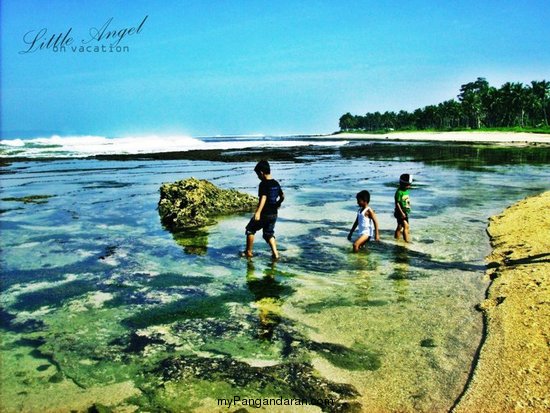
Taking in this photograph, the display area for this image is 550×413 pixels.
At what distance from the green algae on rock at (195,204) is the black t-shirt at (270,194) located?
Result: 346 cm

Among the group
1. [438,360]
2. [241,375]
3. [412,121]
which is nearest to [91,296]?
[241,375]

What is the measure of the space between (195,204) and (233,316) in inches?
254

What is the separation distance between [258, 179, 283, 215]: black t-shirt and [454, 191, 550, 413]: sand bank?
3.52m

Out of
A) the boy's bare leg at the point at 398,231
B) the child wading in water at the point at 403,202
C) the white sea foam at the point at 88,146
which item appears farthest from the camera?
the white sea foam at the point at 88,146

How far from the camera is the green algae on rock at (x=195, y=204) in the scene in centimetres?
1071

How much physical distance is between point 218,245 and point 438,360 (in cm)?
529

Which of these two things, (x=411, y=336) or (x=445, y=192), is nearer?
(x=411, y=336)

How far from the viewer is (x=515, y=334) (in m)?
4.25

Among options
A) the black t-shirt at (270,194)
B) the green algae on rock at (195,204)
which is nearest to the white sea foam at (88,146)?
the green algae on rock at (195,204)

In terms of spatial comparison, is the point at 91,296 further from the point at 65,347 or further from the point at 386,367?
the point at 386,367

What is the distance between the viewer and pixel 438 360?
3932 mm

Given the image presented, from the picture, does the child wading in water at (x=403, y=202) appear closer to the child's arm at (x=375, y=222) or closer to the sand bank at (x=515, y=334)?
the child's arm at (x=375, y=222)

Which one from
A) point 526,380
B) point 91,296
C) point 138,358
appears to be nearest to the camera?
point 526,380

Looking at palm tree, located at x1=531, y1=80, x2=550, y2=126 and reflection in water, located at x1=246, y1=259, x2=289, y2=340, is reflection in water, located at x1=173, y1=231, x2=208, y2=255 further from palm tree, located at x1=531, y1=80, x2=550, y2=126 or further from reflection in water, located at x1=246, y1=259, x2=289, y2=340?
palm tree, located at x1=531, y1=80, x2=550, y2=126
